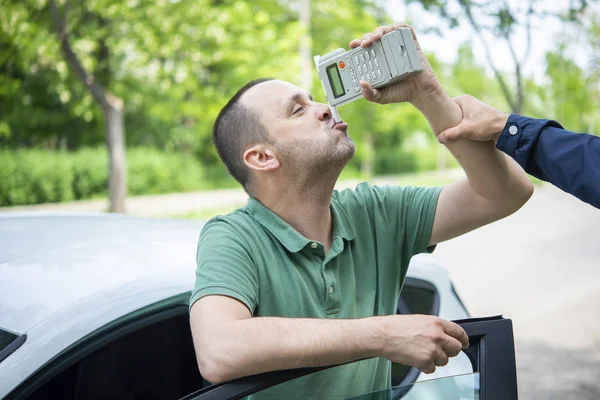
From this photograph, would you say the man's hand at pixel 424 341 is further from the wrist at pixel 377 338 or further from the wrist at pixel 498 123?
the wrist at pixel 498 123

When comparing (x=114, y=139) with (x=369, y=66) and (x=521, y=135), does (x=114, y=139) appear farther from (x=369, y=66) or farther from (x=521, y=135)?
(x=521, y=135)

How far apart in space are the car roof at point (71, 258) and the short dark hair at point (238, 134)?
1.06 feet

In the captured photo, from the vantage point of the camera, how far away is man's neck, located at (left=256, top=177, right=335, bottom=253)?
6.34 feet

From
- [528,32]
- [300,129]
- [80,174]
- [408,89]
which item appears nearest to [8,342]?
[300,129]

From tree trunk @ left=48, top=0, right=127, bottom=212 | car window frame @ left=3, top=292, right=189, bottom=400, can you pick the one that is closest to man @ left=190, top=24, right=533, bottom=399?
car window frame @ left=3, top=292, right=189, bottom=400

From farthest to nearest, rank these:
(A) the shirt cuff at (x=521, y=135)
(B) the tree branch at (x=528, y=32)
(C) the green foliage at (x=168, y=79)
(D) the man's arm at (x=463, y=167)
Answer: (C) the green foliage at (x=168, y=79)
(B) the tree branch at (x=528, y=32)
(D) the man's arm at (x=463, y=167)
(A) the shirt cuff at (x=521, y=135)

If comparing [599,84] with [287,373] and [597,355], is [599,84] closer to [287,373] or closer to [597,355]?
[597,355]

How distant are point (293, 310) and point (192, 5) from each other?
10.2 metres

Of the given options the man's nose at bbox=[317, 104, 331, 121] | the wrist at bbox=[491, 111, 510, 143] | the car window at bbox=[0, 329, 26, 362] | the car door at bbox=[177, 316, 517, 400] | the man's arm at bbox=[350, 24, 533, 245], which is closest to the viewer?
the car door at bbox=[177, 316, 517, 400]

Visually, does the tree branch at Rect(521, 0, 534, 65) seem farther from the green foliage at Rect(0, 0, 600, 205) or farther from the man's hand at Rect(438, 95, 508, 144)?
the man's hand at Rect(438, 95, 508, 144)

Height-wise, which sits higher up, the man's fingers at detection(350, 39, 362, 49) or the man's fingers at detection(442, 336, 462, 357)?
the man's fingers at detection(350, 39, 362, 49)

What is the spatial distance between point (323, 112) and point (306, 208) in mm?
287

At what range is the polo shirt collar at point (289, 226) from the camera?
5.91 feet

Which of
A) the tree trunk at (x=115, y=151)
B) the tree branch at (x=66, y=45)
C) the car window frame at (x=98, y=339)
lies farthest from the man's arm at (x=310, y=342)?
the tree trunk at (x=115, y=151)
